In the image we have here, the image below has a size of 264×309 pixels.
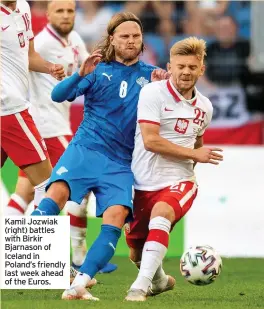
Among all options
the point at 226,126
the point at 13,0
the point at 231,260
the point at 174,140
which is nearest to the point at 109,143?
the point at 174,140

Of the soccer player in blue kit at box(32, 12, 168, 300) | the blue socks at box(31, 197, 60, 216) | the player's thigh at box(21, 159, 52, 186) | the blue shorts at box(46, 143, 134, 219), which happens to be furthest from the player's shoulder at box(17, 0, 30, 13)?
the blue socks at box(31, 197, 60, 216)

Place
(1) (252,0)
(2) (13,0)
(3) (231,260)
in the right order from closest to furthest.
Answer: (2) (13,0)
(3) (231,260)
(1) (252,0)

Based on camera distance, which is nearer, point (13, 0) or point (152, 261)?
point (152, 261)

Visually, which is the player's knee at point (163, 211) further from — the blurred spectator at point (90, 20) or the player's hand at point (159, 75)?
the blurred spectator at point (90, 20)

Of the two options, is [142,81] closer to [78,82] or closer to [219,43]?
[78,82]

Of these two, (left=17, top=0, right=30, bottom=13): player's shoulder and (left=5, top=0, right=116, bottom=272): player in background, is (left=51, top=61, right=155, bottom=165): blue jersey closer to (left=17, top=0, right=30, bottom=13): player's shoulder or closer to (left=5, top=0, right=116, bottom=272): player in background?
(left=17, top=0, right=30, bottom=13): player's shoulder

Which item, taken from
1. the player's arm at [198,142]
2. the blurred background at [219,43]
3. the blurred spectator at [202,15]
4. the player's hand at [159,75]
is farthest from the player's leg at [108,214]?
the blurred spectator at [202,15]

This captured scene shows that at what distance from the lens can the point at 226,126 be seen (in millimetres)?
14539

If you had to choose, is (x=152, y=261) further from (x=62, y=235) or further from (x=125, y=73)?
(x=125, y=73)

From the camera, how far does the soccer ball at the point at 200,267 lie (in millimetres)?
7652

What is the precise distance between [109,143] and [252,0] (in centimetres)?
726

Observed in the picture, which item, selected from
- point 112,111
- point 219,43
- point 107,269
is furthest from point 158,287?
point 219,43

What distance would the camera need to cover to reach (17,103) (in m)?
8.74

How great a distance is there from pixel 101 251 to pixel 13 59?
2.21 meters
